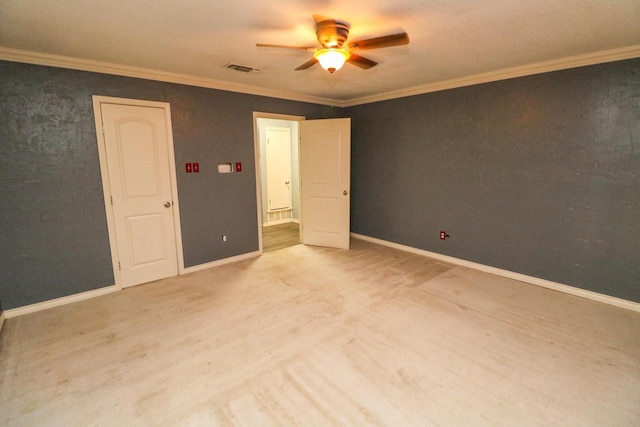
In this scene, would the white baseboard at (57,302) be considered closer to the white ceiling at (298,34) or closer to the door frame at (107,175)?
the door frame at (107,175)

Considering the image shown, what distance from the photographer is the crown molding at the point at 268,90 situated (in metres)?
2.70

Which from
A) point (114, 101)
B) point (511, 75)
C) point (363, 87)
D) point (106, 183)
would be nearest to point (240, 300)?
point (106, 183)

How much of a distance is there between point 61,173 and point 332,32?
2.93 meters

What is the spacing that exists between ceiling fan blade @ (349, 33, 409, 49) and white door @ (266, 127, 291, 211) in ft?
14.7

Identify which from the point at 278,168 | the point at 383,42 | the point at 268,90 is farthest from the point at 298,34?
the point at 278,168

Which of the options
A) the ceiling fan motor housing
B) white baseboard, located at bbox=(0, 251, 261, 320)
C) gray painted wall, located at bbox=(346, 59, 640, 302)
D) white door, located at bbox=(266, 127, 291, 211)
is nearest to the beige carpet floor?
white baseboard, located at bbox=(0, 251, 261, 320)

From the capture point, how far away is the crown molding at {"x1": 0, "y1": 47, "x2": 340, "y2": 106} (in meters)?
2.66

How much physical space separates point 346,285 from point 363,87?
9.02 ft

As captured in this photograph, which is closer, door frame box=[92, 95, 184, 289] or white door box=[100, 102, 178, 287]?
door frame box=[92, 95, 184, 289]

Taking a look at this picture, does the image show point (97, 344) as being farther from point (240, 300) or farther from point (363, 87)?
point (363, 87)

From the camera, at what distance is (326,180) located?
4816mm

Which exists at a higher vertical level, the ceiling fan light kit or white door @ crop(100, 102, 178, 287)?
the ceiling fan light kit

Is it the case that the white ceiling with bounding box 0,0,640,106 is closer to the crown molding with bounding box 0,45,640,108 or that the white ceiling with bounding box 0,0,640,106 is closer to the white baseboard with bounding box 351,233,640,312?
the crown molding with bounding box 0,45,640,108

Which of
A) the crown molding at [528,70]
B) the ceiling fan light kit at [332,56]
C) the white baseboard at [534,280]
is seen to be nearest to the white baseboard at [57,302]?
the ceiling fan light kit at [332,56]
